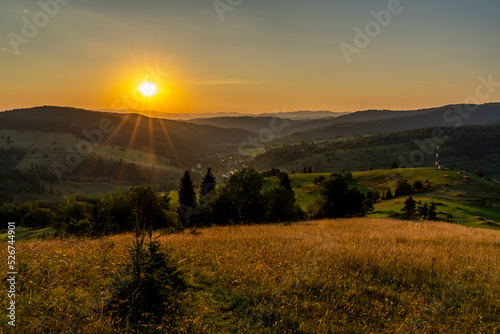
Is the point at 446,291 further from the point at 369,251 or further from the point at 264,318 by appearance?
the point at 264,318

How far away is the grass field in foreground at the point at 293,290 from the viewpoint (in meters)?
4.68

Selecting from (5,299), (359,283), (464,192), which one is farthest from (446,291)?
(464,192)

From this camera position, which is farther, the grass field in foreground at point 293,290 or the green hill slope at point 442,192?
the green hill slope at point 442,192

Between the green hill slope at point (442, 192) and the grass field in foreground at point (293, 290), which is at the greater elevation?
the grass field in foreground at point (293, 290)

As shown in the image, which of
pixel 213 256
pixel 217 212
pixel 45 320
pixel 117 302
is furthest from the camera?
pixel 217 212

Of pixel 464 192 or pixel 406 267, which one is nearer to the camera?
pixel 406 267

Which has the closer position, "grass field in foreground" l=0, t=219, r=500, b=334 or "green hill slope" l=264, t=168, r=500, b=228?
"grass field in foreground" l=0, t=219, r=500, b=334

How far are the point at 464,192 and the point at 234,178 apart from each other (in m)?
66.0

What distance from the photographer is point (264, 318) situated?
500 centimetres

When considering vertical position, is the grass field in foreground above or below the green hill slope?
above

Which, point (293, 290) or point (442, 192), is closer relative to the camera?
point (293, 290)

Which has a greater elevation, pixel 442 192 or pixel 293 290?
pixel 293 290

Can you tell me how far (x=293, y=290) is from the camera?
5.87 m

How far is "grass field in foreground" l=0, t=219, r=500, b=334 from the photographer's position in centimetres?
468
